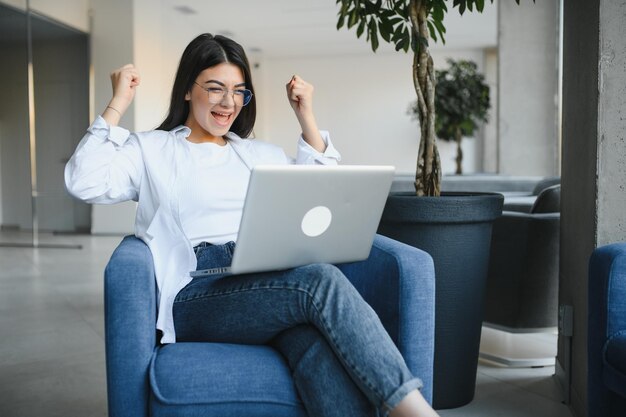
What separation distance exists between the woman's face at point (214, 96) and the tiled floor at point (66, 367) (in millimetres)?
1059

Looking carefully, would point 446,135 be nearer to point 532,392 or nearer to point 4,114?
point 4,114

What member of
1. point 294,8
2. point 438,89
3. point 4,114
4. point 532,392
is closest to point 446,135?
point 438,89

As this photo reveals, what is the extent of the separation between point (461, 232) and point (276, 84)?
1205 centimetres

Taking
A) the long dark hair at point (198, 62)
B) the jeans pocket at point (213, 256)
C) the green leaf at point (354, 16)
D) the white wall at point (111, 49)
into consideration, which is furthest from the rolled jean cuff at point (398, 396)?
the white wall at point (111, 49)

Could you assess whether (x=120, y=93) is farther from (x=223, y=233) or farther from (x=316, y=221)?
(x=316, y=221)

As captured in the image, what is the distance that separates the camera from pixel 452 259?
216cm

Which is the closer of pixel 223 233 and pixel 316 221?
pixel 316 221

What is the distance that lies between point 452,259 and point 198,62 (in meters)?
1.01

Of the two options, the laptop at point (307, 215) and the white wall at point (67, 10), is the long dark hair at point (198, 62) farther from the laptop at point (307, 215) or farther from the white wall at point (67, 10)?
the white wall at point (67, 10)

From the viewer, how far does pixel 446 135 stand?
740cm

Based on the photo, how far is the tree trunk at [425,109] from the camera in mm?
2334

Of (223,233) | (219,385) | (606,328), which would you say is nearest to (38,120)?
(223,233)

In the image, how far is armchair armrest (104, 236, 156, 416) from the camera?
144 centimetres

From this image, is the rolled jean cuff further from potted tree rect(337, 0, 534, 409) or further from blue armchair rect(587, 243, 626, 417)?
potted tree rect(337, 0, 534, 409)
